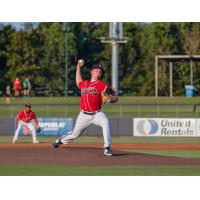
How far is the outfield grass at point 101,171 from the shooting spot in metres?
15.4

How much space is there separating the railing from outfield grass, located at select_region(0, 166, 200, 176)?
19.7 m

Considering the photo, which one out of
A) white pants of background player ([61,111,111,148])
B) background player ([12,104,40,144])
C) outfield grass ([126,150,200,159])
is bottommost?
outfield grass ([126,150,200,159])

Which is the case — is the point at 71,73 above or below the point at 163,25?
→ below

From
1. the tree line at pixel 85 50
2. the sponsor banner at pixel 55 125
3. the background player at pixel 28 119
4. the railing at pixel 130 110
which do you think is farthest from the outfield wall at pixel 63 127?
the tree line at pixel 85 50

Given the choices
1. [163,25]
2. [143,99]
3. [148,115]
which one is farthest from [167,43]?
[148,115]

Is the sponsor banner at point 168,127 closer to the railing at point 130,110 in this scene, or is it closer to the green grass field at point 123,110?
the green grass field at point 123,110

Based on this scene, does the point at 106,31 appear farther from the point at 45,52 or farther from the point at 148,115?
the point at 148,115

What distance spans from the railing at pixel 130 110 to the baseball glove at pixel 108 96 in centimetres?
1851

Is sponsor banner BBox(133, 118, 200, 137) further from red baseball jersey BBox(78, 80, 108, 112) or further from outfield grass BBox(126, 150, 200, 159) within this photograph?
red baseball jersey BBox(78, 80, 108, 112)

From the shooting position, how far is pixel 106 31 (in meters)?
67.3

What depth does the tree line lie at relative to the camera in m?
62.4

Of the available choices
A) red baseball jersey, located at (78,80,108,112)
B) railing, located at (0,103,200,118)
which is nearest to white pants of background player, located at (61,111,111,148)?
red baseball jersey, located at (78,80,108,112)

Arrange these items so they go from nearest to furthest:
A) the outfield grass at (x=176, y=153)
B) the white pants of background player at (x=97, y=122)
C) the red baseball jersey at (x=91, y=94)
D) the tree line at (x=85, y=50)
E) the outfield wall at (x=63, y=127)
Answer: the red baseball jersey at (x=91, y=94)
the white pants of background player at (x=97, y=122)
the outfield grass at (x=176, y=153)
the outfield wall at (x=63, y=127)
the tree line at (x=85, y=50)

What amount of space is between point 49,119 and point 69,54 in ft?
93.8
